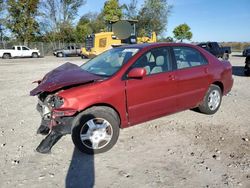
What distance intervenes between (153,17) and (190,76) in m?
46.4

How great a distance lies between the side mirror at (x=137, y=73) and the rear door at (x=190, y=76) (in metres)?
0.98

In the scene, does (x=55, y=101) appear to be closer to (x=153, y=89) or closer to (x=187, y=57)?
(x=153, y=89)

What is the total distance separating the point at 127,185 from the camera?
3.21 metres

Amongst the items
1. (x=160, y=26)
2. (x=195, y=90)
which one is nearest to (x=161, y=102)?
(x=195, y=90)

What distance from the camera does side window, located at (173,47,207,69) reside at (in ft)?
16.9

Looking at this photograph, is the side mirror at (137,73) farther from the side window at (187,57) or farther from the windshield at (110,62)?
the side window at (187,57)

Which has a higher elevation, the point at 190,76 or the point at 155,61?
the point at 155,61

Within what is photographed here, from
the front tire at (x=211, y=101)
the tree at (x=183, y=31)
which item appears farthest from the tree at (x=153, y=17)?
the front tire at (x=211, y=101)

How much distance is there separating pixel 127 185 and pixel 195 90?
279 centimetres

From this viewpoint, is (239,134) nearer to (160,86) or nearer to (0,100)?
(160,86)

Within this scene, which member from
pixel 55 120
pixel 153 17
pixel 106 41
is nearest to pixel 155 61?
pixel 55 120

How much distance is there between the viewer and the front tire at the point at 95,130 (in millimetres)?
3992

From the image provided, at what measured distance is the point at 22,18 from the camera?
41.8 metres

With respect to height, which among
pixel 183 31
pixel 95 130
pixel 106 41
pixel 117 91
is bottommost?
pixel 95 130
